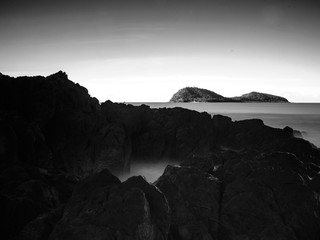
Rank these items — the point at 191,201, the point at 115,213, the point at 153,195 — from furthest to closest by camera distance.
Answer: the point at 191,201 → the point at 153,195 → the point at 115,213

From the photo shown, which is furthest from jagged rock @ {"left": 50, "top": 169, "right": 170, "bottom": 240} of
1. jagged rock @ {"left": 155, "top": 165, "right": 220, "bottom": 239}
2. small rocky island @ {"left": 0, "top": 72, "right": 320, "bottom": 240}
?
jagged rock @ {"left": 155, "top": 165, "right": 220, "bottom": 239}

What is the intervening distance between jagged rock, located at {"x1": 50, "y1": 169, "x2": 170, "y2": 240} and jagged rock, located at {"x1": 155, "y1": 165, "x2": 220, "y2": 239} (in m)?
1.55

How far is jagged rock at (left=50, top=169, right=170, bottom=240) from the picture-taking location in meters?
9.96

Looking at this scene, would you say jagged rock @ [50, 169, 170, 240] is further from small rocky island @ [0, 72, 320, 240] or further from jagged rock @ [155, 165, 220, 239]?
Result: jagged rock @ [155, 165, 220, 239]

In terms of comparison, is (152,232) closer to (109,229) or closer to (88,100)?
(109,229)

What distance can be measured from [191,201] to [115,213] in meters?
4.83

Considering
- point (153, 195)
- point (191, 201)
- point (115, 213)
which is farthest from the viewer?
point (191, 201)

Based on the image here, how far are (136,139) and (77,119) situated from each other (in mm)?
8683

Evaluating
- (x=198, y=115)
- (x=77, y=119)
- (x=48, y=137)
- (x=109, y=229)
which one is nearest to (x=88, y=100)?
(x=77, y=119)

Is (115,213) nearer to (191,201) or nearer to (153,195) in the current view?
(153,195)

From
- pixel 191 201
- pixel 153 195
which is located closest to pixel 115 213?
pixel 153 195

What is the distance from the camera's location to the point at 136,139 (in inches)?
1356

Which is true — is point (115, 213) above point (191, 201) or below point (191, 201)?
above

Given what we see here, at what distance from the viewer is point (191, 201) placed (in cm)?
1380
